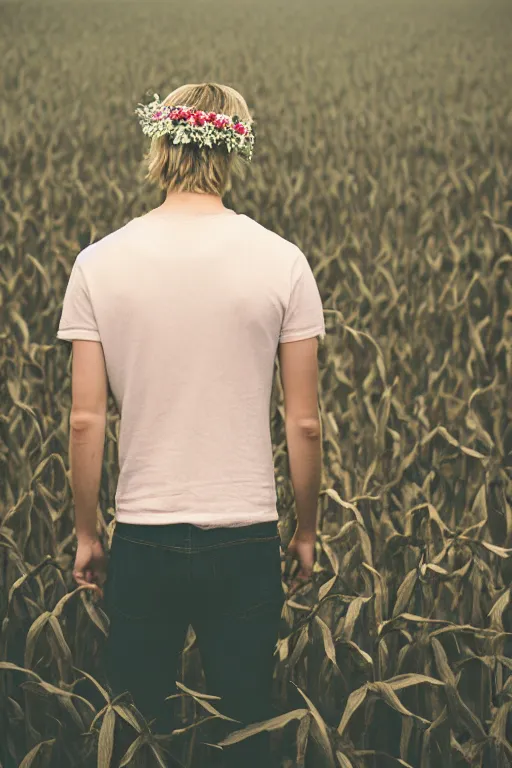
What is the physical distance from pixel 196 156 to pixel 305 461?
646mm

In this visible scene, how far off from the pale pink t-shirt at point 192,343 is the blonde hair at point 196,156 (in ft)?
0.34

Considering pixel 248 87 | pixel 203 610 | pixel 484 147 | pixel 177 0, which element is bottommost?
pixel 203 610

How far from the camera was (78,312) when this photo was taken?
2.02 metres

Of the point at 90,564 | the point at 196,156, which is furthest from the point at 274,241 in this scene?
the point at 90,564

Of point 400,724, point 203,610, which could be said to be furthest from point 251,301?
point 400,724

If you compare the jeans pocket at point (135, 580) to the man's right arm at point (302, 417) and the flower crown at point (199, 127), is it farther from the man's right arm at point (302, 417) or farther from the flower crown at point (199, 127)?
the flower crown at point (199, 127)

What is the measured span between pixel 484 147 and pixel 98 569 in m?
5.87

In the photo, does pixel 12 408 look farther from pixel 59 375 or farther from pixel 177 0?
pixel 177 0

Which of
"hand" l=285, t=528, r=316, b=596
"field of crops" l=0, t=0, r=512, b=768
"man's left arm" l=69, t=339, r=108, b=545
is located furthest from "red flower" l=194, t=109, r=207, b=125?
"field of crops" l=0, t=0, r=512, b=768

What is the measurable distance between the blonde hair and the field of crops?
1029 millimetres

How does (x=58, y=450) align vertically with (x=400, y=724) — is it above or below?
above

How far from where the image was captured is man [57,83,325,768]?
1.95m

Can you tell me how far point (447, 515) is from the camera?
3.83m

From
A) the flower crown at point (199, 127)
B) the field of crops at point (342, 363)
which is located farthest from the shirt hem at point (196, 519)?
the flower crown at point (199, 127)
